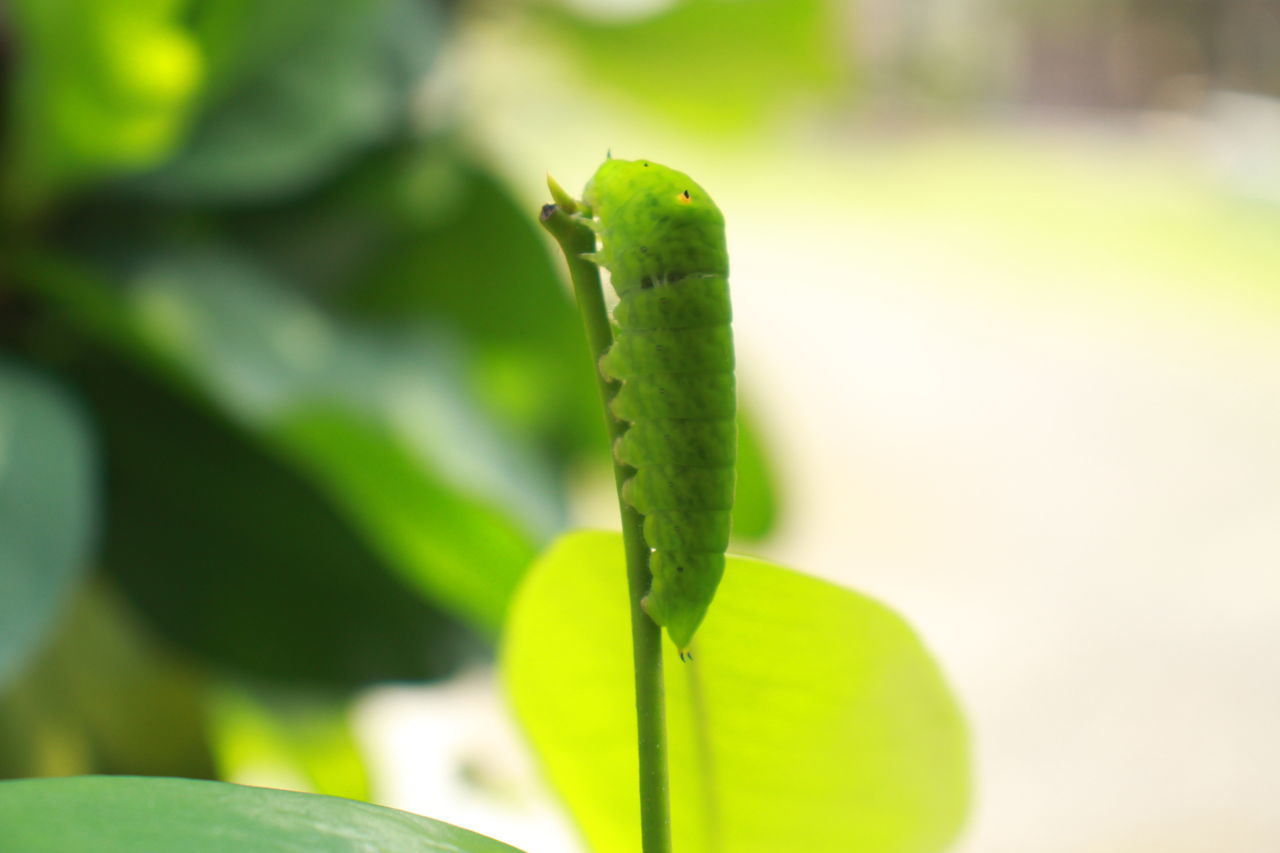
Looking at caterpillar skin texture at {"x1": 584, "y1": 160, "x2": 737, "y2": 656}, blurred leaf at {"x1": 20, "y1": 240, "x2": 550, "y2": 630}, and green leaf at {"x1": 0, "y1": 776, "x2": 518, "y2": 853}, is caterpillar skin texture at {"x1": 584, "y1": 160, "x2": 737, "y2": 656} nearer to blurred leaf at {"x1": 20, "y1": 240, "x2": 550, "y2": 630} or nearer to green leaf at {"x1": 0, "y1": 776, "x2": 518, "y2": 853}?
green leaf at {"x1": 0, "y1": 776, "x2": 518, "y2": 853}

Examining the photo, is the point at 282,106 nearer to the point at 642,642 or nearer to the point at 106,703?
the point at 106,703

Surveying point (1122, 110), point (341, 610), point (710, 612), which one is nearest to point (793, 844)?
point (710, 612)

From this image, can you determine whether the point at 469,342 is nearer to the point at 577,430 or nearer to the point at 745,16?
the point at 577,430

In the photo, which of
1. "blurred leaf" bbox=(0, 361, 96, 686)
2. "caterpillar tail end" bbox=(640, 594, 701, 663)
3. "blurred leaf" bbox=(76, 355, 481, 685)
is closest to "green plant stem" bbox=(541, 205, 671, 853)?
"caterpillar tail end" bbox=(640, 594, 701, 663)

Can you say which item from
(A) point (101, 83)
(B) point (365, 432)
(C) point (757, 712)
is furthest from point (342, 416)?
(C) point (757, 712)

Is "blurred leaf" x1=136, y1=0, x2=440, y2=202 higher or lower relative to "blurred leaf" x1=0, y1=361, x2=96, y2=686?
higher

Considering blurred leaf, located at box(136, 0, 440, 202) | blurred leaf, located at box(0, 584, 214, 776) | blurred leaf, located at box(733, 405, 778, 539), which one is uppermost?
blurred leaf, located at box(136, 0, 440, 202)
